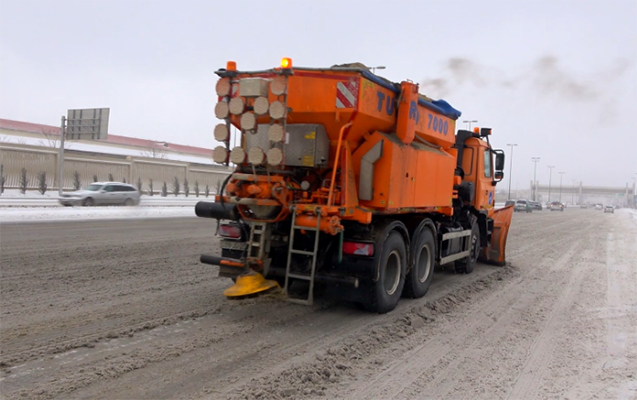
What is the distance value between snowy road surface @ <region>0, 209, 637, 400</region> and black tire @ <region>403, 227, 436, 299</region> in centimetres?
22

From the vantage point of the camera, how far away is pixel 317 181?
6.84 meters

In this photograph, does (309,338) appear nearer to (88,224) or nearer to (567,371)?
(567,371)

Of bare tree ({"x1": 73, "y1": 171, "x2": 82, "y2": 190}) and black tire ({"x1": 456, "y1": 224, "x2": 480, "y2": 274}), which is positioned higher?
bare tree ({"x1": 73, "y1": 171, "x2": 82, "y2": 190})

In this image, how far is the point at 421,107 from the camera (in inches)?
302

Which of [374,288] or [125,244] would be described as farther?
[125,244]

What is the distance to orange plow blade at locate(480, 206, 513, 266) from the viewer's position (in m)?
11.9

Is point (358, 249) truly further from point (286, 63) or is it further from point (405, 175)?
point (286, 63)

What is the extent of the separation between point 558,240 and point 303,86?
16.2m

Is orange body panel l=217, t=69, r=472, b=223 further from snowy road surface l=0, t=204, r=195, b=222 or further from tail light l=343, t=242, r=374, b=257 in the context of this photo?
snowy road surface l=0, t=204, r=195, b=222

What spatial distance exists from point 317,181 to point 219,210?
1.38m

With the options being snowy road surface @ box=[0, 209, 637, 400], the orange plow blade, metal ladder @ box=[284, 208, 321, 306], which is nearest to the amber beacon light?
metal ladder @ box=[284, 208, 321, 306]

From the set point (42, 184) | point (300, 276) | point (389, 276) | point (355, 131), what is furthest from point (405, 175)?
point (42, 184)

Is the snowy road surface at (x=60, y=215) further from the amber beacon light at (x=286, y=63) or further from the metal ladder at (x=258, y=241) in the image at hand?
the amber beacon light at (x=286, y=63)

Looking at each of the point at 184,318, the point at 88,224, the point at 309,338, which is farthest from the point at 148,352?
the point at 88,224
